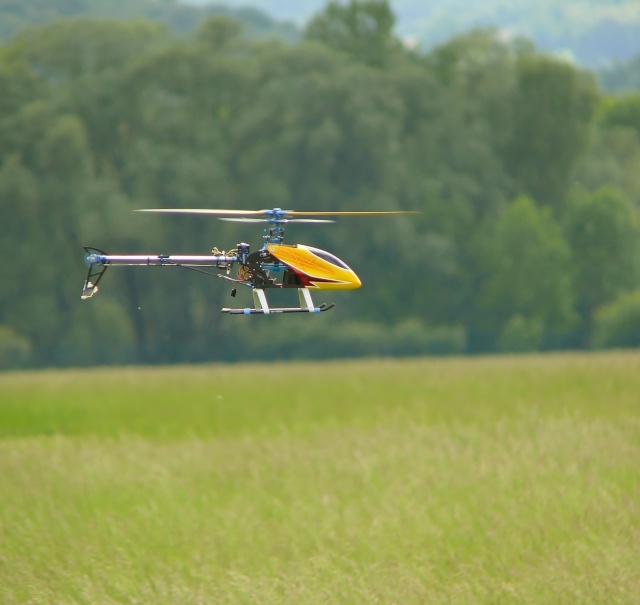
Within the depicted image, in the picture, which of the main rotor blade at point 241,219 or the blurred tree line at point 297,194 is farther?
the blurred tree line at point 297,194

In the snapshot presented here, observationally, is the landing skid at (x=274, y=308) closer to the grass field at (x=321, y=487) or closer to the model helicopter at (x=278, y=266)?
the model helicopter at (x=278, y=266)

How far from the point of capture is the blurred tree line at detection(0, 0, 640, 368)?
3462 centimetres

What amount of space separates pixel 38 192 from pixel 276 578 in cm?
1264

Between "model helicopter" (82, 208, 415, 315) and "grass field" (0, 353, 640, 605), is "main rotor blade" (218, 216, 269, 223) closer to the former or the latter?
"model helicopter" (82, 208, 415, 315)

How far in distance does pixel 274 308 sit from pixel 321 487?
1807cm

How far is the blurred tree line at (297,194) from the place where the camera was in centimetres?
3462

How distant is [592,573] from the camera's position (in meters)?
18.8

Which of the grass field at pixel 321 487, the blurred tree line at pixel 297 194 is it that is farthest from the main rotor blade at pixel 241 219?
the grass field at pixel 321 487

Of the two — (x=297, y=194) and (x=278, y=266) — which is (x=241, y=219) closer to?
(x=278, y=266)

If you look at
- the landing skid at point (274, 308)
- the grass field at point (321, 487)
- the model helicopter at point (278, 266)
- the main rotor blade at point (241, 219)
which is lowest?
the grass field at point (321, 487)

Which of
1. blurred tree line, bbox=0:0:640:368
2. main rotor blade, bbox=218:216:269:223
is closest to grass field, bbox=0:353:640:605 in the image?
blurred tree line, bbox=0:0:640:368

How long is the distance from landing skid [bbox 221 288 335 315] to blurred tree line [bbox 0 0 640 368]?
1021 centimetres

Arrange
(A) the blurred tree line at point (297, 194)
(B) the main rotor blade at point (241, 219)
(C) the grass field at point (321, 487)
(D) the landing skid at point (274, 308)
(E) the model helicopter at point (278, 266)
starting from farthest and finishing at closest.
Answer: (A) the blurred tree line at point (297, 194)
(C) the grass field at point (321, 487)
(E) the model helicopter at point (278, 266)
(B) the main rotor blade at point (241, 219)
(D) the landing skid at point (274, 308)

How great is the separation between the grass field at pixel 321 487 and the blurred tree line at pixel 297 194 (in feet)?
9.42
